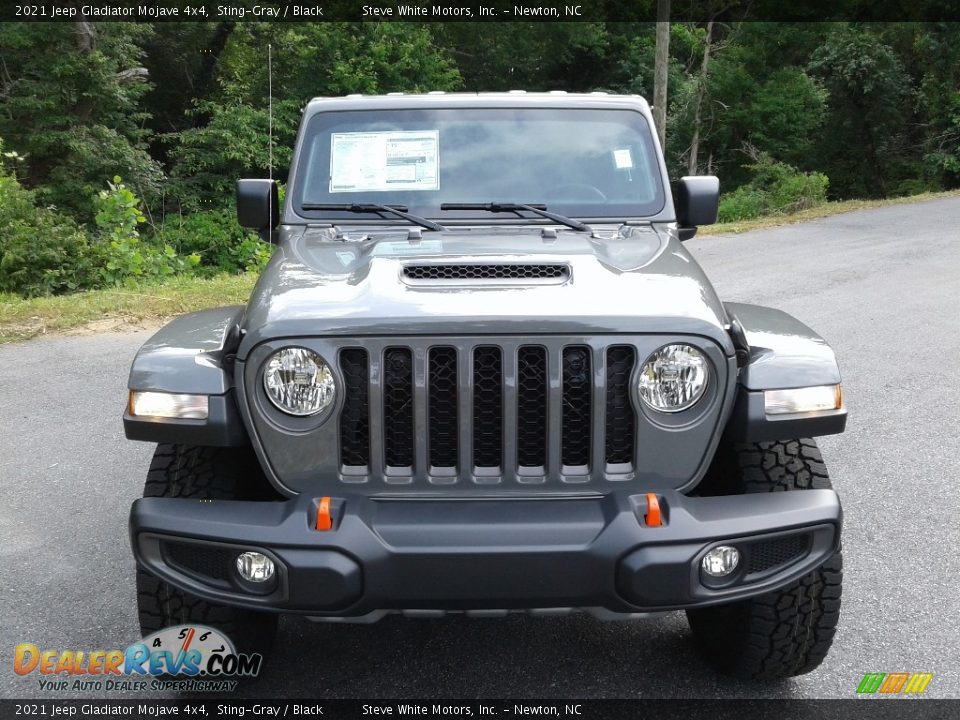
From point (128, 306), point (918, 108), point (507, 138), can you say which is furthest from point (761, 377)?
point (918, 108)

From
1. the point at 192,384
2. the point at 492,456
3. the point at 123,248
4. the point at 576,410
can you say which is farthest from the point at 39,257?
the point at 576,410

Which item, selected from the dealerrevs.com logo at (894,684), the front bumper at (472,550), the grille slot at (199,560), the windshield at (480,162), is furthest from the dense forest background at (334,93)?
the dealerrevs.com logo at (894,684)

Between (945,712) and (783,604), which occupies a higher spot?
(783,604)

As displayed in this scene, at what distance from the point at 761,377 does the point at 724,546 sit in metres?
0.51

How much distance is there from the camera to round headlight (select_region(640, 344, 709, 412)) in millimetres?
2639

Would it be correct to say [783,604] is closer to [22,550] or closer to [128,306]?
[22,550]

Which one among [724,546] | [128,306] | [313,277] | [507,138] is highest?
[507,138]

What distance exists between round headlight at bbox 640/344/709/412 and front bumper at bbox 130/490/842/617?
0.25m

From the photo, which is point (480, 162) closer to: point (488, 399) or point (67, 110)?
point (488, 399)

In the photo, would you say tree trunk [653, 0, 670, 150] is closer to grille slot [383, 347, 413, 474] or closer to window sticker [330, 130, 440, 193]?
window sticker [330, 130, 440, 193]

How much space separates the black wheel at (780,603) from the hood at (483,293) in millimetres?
452

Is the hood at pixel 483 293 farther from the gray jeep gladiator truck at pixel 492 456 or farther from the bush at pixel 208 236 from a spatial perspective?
the bush at pixel 208 236

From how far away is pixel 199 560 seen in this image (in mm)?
2643

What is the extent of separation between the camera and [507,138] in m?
4.06
